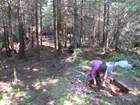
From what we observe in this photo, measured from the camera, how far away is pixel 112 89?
17.3 feet

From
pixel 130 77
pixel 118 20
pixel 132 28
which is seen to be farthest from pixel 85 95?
pixel 118 20

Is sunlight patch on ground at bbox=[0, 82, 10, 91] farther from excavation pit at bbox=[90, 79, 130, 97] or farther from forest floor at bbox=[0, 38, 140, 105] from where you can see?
excavation pit at bbox=[90, 79, 130, 97]

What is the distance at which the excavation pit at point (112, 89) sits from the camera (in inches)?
193

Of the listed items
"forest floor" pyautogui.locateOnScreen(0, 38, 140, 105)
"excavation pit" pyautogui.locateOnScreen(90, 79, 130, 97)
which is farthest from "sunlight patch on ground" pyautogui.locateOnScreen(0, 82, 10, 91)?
"excavation pit" pyautogui.locateOnScreen(90, 79, 130, 97)

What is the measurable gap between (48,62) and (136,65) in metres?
7.37

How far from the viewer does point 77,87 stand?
16.7 ft

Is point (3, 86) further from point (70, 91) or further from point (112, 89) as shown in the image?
point (112, 89)

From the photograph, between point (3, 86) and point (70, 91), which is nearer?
point (70, 91)

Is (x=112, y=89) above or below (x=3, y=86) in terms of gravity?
above

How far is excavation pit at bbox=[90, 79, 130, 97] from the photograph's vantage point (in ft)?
16.1

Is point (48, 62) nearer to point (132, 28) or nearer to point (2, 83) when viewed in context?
point (2, 83)

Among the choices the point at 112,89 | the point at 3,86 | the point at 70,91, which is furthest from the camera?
the point at 3,86

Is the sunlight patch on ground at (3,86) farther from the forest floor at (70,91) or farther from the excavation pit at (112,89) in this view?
the excavation pit at (112,89)

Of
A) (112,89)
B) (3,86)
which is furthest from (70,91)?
(3,86)
